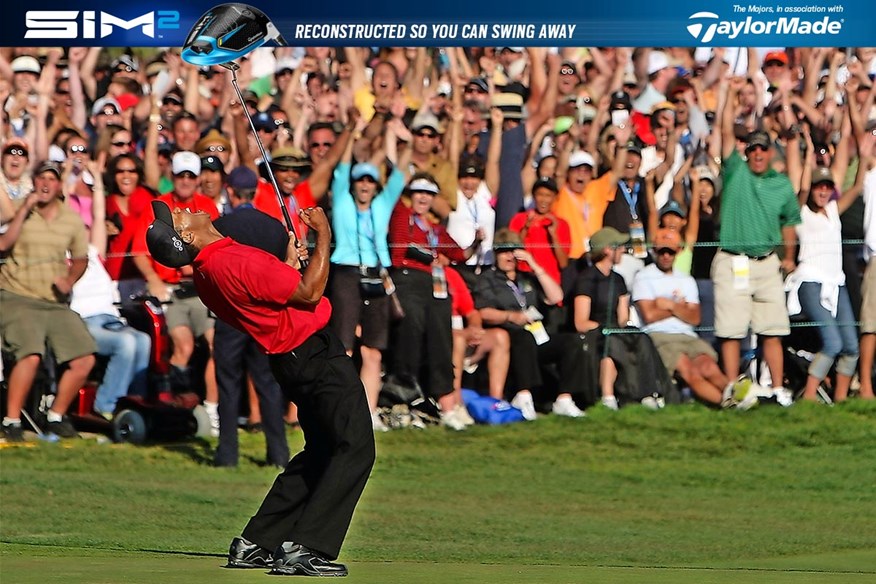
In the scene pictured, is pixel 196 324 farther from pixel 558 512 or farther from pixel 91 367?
pixel 558 512

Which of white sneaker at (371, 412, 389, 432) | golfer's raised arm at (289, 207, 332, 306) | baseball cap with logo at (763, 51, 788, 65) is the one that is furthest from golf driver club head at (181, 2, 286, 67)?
baseball cap with logo at (763, 51, 788, 65)

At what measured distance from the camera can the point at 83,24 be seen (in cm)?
1511

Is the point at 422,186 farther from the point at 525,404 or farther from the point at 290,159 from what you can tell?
the point at 525,404

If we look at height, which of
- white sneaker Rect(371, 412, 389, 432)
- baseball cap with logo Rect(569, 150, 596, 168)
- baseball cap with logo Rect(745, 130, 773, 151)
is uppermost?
baseball cap with logo Rect(745, 130, 773, 151)

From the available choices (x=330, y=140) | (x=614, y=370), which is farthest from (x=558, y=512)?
(x=330, y=140)

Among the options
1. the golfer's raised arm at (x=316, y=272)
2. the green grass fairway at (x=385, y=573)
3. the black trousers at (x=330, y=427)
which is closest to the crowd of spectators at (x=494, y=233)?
the green grass fairway at (x=385, y=573)

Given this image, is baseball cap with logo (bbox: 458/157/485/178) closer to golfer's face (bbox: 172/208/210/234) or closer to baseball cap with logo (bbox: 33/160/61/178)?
baseball cap with logo (bbox: 33/160/61/178)

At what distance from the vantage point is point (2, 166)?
1311 centimetres

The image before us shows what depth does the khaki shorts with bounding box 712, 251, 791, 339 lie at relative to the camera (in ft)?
43.4

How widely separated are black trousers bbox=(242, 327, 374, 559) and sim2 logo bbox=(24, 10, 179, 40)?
8.66 metres

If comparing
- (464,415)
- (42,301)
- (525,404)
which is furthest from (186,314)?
(525,404)

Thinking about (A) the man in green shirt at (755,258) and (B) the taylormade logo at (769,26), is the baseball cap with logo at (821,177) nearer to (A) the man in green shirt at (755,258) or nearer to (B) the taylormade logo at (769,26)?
(A) the man in green shirt at (755,258)

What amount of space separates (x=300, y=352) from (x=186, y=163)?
21.5 feet

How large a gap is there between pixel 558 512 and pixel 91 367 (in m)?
4.06
